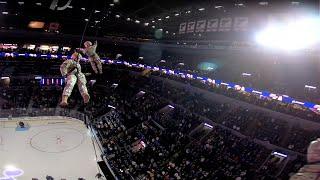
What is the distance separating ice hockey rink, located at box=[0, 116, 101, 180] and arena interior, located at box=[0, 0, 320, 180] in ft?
0.31

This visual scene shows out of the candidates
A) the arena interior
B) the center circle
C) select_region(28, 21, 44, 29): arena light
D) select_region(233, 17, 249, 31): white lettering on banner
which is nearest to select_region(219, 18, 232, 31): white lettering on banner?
the arena interior

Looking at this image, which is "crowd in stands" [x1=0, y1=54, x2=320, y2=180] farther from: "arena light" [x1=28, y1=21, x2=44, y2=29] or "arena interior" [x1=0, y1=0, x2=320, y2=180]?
"arena light" [x1=28, y1=21, x2=44, y2=29]

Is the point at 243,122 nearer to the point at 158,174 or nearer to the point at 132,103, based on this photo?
the point at 158,174

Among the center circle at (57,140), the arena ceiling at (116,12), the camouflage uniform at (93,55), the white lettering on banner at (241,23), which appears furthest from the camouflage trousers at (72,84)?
the white lettering on banner at (241,23)

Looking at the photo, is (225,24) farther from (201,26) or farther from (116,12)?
(116,12)

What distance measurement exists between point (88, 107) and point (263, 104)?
19827 millimetres

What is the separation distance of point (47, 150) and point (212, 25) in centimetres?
1969

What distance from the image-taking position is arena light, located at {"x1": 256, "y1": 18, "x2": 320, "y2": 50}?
2701 centimetres

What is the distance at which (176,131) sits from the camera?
108 feet

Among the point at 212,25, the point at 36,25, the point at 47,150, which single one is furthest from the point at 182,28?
the point at 36,25

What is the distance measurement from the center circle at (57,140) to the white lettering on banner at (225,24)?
56.0ft

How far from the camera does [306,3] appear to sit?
2659 centimetres

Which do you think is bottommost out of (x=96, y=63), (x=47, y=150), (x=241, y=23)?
(x=47, y=150)

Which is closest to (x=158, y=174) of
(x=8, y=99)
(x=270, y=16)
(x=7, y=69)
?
(x=270, y=16)
